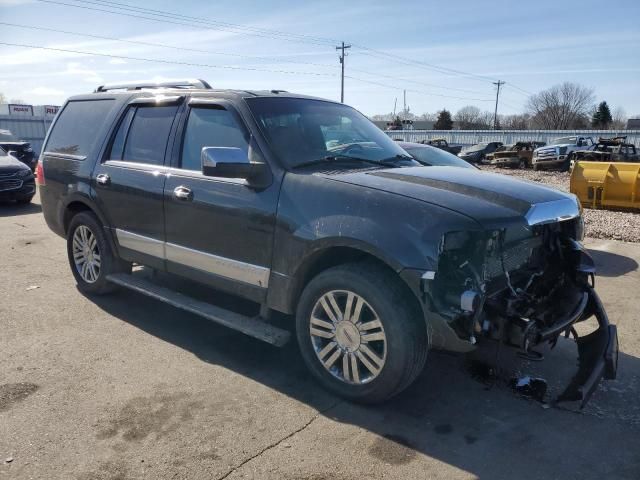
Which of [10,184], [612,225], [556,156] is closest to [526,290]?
[612,225]

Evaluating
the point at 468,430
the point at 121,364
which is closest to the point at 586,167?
the point at 468,430

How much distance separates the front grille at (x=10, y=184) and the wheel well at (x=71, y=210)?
7271 millimetres

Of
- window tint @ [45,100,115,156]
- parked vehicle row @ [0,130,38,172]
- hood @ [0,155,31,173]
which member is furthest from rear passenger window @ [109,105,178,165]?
parked vehicle row @ [0,130,38,172]

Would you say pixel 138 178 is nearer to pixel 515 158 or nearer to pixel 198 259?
pixel 198 259

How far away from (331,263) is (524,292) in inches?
49.1

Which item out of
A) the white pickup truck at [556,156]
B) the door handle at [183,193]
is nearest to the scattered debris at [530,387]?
the door handle at [183,193]

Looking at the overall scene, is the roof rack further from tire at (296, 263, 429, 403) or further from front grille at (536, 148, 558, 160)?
front grille at (536, 148, 558, 160)

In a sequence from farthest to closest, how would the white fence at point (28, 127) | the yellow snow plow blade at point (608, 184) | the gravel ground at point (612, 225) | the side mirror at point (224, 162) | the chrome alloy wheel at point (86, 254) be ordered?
the white fence at point (28, 127) < the yellow snow plow blade at point (608, 184) < the gravel ground at point (612, 225) < the chrome alloy wheel at point (86, 254) < the side mirror at point (224, 162)

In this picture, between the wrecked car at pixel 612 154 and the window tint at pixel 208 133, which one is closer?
the window tint at pixel 208 133

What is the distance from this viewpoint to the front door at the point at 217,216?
375cm

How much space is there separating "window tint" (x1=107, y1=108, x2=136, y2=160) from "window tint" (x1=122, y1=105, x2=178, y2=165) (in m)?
0.07

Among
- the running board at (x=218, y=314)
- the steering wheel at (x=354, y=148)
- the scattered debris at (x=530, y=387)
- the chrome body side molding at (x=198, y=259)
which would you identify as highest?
the steering wheel at (x=354, y=148)

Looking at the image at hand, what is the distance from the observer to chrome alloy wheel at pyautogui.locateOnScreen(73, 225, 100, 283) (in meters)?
5.35

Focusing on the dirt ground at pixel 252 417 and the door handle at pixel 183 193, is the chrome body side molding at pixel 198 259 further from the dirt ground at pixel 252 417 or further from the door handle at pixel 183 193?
the dirt ground at pixel 252 417
